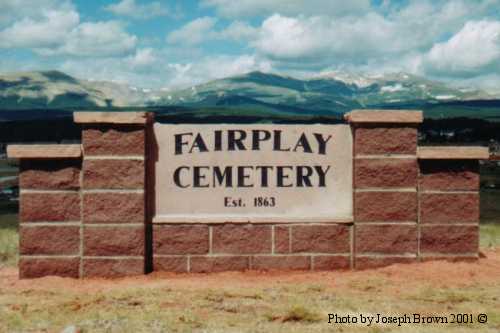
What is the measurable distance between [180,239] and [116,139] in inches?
62.6

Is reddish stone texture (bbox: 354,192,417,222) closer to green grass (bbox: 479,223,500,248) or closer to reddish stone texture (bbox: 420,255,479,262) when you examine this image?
reddish stone texture (bbox: 420,255,479,262)

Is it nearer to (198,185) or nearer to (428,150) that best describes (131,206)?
(198,185)

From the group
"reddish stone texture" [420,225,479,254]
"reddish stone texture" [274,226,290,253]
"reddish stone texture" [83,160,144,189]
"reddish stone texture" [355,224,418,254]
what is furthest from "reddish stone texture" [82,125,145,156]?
"reddish stone texture" [420,225,479,254]

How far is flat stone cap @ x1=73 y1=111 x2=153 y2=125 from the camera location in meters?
8.11

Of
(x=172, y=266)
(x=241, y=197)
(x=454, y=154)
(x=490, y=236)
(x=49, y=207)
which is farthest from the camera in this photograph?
(x=490, y=236)

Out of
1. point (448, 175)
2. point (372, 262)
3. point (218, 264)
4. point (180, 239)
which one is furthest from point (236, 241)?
point (448, 175)

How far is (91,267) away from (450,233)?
16.0 feet

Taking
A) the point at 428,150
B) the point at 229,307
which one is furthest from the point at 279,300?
the point at 428,150

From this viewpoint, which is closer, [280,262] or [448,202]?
[280,262]

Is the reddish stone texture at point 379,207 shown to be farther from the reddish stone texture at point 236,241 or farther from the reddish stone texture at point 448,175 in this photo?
the reddish stone texture at point 236,241

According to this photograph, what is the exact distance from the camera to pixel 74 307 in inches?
256

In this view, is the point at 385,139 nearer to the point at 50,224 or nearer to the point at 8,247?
the point at 50,224

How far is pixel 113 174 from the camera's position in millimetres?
8156

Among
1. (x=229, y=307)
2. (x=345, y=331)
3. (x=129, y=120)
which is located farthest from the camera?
(x=129, y=120)
